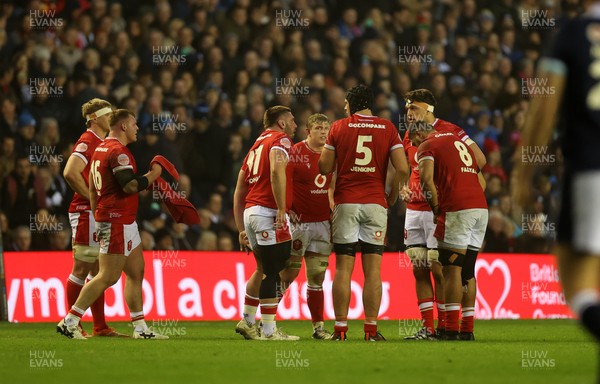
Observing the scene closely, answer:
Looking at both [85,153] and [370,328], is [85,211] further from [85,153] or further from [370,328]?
[370,328]

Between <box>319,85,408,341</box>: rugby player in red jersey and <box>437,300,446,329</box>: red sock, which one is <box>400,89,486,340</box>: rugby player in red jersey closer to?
<box>437,300,446,329</box>: red sock

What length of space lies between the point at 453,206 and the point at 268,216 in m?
2.04

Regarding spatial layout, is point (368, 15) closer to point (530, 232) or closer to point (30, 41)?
point (530, 232)

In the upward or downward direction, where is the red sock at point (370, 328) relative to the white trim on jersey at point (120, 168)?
downward

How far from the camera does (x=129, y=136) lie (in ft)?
42.3

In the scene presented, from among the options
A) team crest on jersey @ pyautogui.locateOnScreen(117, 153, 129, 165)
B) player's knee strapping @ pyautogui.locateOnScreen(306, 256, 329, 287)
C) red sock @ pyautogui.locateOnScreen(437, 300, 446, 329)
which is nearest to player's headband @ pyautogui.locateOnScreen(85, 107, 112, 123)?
team crest on jersey @ pyautogui.locateOnScreen(117, 153, 129, 165)

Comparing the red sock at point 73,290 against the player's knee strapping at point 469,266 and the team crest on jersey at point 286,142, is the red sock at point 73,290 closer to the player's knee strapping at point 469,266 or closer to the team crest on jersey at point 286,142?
the team crest on jersey at point 286,142

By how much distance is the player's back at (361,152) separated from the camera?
40.8 ft

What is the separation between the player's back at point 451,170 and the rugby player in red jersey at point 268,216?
1.57 meters

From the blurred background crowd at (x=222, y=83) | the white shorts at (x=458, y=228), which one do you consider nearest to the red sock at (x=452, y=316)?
the white shorts at (x=458, y=228)

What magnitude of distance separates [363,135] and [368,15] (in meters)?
10.9

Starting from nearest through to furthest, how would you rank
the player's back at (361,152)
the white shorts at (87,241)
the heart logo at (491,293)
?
the player's back at (361,152) → the white shorts at (87,241) → the heart logo at (491,293)

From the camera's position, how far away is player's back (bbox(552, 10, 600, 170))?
5.72 meters

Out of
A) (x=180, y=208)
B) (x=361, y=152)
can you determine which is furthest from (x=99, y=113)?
(x=361, y=152)
